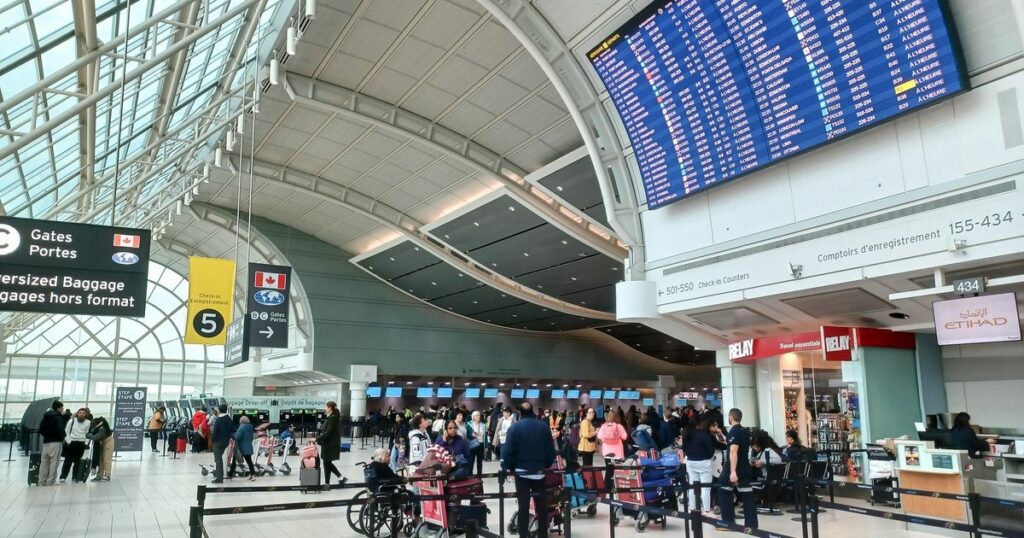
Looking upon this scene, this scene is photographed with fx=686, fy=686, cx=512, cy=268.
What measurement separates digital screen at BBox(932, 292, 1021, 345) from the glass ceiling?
11.0 m

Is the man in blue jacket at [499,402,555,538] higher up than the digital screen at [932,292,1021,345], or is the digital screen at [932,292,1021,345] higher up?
the digital screen at [932,292,1021,345]

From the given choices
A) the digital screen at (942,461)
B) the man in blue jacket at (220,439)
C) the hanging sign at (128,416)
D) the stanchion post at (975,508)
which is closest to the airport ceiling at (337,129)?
the hanging sign at (128,416)

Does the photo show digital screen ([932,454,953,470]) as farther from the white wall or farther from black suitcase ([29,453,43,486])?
black suitcase ([29,453,43,486])

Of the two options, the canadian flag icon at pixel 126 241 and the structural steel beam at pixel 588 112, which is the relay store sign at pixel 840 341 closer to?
the structural steel beam at pixel 588 112

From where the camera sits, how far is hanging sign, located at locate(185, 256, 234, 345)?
642 inches

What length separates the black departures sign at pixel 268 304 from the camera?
1556cm

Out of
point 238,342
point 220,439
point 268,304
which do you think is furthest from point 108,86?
point 220,439

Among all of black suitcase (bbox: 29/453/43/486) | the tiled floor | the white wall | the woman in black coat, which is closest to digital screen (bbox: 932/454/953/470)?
the tiled floor

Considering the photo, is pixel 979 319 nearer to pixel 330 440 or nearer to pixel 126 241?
pixel 330 440

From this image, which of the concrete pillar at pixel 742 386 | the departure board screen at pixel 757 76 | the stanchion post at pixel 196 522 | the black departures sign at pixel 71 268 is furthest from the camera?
the concrete pillar at pixel 742 386

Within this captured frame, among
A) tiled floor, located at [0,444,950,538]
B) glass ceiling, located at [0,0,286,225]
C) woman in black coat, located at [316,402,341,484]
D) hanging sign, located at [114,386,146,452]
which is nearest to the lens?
tiled floor, located at [0,444,950,538]

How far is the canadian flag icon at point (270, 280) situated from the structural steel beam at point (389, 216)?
37.9ft

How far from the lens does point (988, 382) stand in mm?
11266

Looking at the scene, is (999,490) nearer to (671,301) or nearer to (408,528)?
(671,301)
